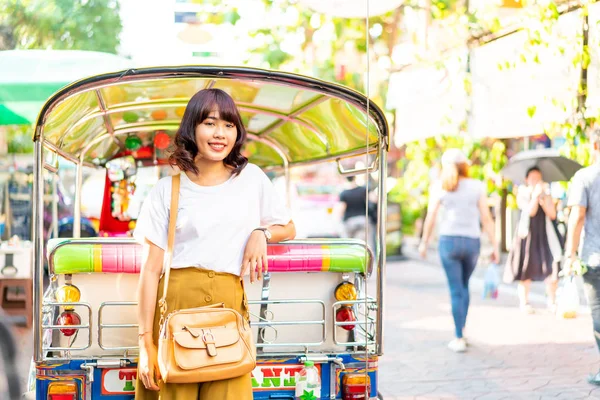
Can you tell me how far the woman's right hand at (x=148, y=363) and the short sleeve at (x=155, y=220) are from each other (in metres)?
0.40

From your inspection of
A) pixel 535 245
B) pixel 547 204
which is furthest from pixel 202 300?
pixel 535 245

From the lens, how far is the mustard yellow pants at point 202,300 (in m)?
3.15

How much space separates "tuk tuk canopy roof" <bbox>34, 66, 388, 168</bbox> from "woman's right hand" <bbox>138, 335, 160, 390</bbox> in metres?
0.84

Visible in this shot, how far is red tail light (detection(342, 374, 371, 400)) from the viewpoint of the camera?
13.6ft

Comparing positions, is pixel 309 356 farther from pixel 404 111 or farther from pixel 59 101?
pixel 404 111

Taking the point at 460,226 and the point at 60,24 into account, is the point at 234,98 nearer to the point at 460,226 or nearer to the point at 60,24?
the point at 460,226

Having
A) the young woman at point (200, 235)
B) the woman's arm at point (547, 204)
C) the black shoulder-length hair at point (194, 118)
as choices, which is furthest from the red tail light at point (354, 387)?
the woman's arm at point (547, 204)

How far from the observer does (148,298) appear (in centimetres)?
322

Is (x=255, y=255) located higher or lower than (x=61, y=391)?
higher

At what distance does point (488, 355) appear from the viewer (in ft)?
25.0

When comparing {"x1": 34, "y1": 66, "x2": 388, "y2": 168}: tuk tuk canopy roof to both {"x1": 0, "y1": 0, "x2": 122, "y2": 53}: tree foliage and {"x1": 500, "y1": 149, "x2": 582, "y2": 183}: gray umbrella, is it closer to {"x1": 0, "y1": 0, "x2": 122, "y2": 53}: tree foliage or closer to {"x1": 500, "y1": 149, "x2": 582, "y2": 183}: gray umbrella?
{"x1": 500, "y1": 149, "x2": 582, "y2": 183}: gray umbrella

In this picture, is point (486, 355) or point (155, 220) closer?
point (155, 220)

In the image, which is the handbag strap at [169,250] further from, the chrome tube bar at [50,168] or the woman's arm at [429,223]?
the woman's arm at [429,223]

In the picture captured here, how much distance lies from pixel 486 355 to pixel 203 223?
5.07 meters
